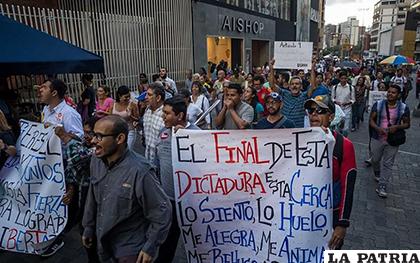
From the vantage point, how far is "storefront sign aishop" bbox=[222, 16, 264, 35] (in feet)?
62.6

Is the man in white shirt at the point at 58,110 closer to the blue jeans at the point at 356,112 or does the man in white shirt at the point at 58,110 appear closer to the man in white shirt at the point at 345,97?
the man in white shirt at the point at 345,97

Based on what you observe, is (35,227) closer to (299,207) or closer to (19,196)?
(19,196)

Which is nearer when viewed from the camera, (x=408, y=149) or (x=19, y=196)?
(x=19, y=196)

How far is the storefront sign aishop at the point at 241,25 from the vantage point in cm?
1909

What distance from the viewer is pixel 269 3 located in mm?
26625

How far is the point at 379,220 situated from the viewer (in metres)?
4.71

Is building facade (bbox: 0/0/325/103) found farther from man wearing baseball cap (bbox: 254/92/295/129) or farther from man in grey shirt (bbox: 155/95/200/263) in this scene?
man wearing baseball cap (bbox: 254/92/295/129)

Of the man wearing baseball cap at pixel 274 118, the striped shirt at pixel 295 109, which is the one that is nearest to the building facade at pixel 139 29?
the striped shirt at pixel 295 109

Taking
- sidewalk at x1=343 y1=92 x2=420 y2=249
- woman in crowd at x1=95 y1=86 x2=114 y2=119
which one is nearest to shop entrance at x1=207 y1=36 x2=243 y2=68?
woman in crowd at x1=95 y1=86 x2=114 y2=119

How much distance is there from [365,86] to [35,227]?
10.6m

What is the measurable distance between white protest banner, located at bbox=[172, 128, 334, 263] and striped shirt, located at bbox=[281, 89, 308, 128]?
265 cm

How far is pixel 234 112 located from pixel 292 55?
232 inches

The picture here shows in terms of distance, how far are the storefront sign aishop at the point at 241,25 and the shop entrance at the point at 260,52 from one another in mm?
2600

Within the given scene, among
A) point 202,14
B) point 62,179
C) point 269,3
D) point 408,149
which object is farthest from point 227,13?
point 62,179
